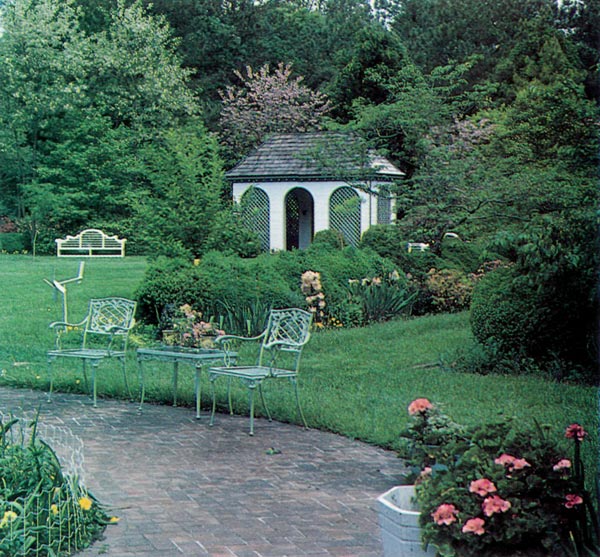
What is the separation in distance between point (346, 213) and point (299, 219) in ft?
3.03

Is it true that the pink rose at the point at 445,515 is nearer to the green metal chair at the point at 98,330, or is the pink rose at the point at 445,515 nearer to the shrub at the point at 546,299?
the shrub at the point at 546,299

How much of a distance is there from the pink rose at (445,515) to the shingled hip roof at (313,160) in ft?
31.9

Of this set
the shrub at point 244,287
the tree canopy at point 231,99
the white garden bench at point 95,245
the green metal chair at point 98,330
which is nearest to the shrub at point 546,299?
the tree canopy at point 231,99

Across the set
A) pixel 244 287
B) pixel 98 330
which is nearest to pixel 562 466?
pixel 98 330

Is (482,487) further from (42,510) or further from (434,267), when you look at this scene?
(434,267)

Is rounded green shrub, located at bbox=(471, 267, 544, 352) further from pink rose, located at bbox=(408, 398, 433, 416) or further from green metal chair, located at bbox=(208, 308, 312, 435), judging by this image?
pink rose, located at bbox=(408, 398, 433, 416)

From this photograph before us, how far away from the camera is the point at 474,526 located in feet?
11.6

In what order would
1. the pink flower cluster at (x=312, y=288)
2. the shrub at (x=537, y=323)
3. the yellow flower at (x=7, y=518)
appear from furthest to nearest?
1. the pink flower cluster at (x=312, y=288)
2. the shrub at (x=537, y=323)
3. the yellow flower at (x=7, y=518)

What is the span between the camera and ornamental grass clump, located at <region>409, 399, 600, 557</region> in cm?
358

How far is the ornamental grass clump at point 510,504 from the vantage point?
3.58 meters

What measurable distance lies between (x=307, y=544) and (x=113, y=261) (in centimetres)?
982

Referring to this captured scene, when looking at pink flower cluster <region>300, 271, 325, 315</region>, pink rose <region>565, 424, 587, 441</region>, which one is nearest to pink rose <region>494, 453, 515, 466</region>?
pink rose <region>565, 424, 587, 441</region>

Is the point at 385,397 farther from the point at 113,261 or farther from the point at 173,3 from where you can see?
the point at 173,3

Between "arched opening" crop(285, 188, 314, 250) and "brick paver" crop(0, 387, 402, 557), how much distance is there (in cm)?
613
